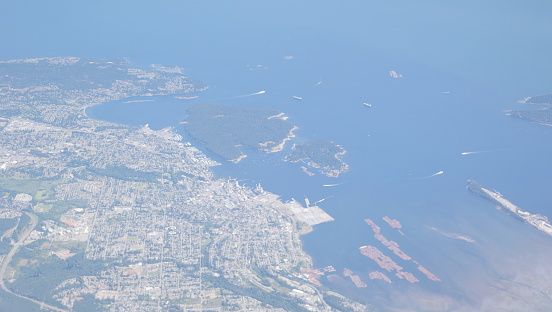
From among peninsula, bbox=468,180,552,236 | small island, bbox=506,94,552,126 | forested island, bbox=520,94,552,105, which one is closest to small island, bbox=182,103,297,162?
peninsula, bbox=468,180,552,236

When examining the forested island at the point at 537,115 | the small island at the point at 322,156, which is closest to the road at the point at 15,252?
the small island at the point at 322,156

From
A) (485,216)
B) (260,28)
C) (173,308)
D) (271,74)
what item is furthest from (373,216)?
(260,28)

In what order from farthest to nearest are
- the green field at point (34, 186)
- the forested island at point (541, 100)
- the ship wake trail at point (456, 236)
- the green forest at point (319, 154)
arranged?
1. the forested island at point (541, 100)
2. the green forest at point (319, 154)
3. the green field at point (34, 186)
4. the ship wake trail at point (456, 236)

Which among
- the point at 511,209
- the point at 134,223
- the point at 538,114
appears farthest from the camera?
the point at 538,114

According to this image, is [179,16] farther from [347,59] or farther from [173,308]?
[173,308]

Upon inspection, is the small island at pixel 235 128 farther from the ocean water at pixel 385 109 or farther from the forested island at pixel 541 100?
the forested island at pixel 541 100

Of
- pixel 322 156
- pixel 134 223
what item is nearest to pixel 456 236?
pixel 322 156

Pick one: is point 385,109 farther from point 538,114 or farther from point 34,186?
point 34,186
